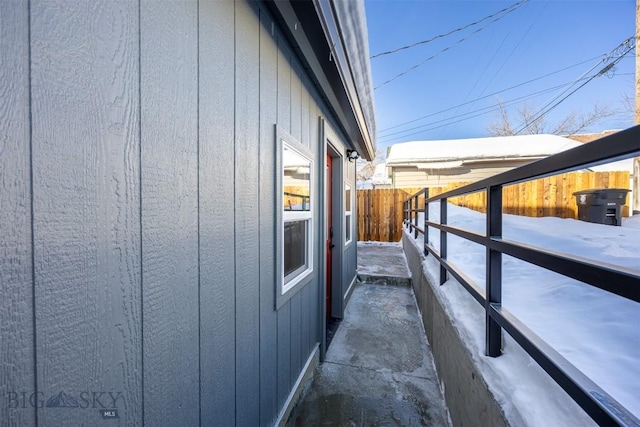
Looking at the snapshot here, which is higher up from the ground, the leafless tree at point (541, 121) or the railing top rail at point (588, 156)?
the leafless tree at point (541, 121)

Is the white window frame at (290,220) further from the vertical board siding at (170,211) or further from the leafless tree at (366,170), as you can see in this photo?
the leafless tree at (366,170)

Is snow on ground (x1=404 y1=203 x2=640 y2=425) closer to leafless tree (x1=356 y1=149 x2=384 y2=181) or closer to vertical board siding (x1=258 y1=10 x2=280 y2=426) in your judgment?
vertical board siding (x1=258 y1=10 x2=280 y2=426)

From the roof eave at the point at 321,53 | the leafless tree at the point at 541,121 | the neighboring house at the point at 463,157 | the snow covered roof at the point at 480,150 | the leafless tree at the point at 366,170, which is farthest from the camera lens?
the leafless tree at the point at 366,170

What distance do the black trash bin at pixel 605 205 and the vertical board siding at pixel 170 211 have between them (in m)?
7.47

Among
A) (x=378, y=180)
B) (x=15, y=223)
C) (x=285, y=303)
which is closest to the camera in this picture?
(x=15, y=223)

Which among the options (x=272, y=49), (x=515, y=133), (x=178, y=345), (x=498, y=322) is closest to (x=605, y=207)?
(x=498, y=322)

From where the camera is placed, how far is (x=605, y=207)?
5.27 meters

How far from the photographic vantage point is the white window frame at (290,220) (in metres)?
1.66

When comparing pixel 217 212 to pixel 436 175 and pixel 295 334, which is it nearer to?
pixel 295 334

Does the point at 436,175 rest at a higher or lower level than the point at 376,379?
higher

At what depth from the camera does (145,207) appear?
0.75m

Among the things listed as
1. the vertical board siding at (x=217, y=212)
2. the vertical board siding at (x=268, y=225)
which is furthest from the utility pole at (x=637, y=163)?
the vertical board siding at (x=217, y=212)

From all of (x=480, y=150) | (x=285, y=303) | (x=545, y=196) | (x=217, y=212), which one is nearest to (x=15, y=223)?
(x=217, y=212)

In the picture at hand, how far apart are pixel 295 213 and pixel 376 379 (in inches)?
62.6
